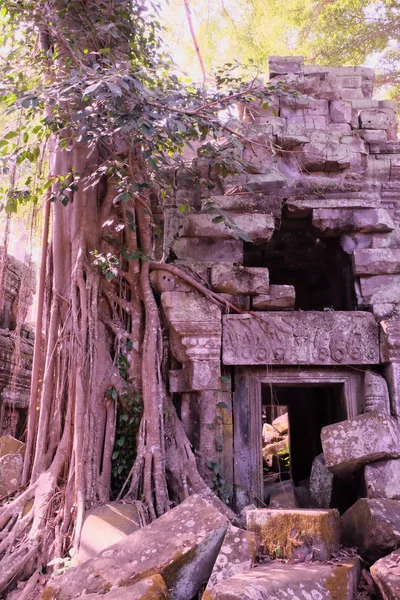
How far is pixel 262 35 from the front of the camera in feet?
34.7

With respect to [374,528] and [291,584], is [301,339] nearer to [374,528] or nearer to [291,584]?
[374,528]

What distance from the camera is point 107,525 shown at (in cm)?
389

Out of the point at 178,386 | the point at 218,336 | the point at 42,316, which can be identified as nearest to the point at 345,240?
the point at 218,336

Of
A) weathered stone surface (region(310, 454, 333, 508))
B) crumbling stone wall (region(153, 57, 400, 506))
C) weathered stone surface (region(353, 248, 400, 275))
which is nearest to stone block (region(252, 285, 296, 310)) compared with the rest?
crumbling stone wall (region(153, 57, 400, 506))

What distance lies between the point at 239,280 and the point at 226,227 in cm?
53

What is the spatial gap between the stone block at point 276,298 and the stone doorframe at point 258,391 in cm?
57

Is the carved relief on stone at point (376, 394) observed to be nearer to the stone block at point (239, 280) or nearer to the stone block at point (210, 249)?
the stone block at point (239, 280)

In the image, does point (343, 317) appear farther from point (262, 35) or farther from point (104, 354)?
point (262, 35)

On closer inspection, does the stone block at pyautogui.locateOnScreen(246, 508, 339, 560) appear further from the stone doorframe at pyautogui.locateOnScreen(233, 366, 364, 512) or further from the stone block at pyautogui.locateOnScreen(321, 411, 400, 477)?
the stone doorframe at pyautogui.locateOnScreen(233, 366, 364, 512)

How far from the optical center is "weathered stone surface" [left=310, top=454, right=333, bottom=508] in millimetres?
4949

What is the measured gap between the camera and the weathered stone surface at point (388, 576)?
272 cm

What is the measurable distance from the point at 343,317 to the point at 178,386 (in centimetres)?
160

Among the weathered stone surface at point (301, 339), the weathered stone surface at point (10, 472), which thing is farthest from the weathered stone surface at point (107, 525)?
the weathered stone surface at point (301, 339)

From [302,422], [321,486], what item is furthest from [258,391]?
[302,422]
